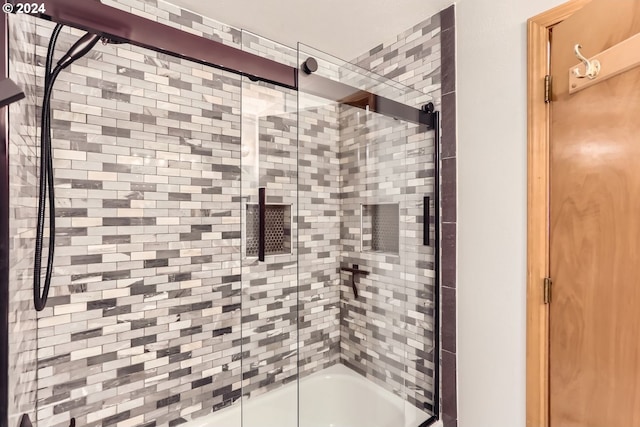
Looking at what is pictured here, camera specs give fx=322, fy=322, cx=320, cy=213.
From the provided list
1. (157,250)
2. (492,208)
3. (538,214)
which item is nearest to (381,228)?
(492,208)

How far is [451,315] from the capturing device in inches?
64.0

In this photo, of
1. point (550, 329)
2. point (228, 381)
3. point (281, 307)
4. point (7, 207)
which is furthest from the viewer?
point (228, 381)

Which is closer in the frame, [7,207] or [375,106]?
[7,207]

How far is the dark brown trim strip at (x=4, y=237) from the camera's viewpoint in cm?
75

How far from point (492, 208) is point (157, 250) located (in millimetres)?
1557

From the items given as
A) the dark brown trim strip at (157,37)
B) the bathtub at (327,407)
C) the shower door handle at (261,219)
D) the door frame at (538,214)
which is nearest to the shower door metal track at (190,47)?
the dark brown trim strip at (157,37)

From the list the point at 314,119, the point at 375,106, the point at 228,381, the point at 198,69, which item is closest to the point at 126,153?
the point at 198,69

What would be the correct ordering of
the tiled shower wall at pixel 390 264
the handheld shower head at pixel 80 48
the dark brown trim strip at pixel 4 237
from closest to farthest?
the dark brown trim strip at pixel 4 237 → the handheld shower head at pixel 80 48 → the tiled shower wall at pixel 390 264

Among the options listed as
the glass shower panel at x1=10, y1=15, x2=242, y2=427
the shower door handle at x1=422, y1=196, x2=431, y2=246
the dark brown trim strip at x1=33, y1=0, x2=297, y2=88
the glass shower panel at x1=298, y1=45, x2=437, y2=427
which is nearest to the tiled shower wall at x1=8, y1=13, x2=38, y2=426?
the glass shower panel at x1=10, y1=15, x2=242, y2=427

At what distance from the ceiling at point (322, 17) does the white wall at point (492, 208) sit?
28 centimetres

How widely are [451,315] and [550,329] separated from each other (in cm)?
44

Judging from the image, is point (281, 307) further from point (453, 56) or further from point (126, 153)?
point (453, 56)

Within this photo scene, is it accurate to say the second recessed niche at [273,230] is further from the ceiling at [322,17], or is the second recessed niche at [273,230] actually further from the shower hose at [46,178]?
the ceiling at [322,17]

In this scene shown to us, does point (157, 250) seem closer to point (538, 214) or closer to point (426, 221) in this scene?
point (426, 221)
